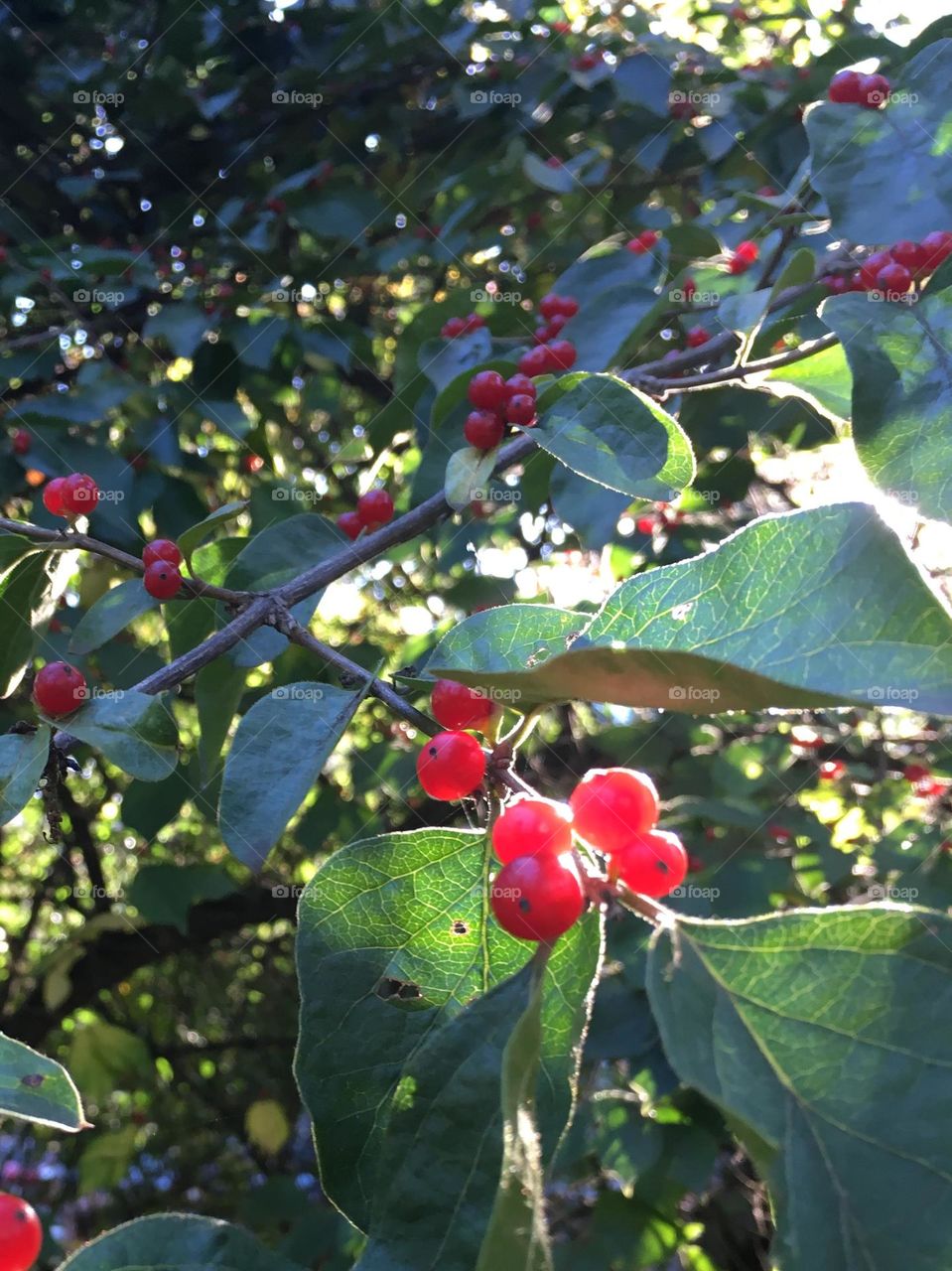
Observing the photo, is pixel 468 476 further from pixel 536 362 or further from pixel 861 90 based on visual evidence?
pixel 861 90

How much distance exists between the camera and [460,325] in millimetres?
1755

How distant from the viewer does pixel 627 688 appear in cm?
54

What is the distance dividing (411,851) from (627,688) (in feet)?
0.80

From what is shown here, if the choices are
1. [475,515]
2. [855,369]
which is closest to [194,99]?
[475,515]

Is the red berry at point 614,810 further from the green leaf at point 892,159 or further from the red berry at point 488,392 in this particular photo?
the green leaf at point 892,159

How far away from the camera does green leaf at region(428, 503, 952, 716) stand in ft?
1.62

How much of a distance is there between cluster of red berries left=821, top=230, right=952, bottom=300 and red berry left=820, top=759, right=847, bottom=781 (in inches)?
74.7

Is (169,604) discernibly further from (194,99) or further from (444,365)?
(194,99)

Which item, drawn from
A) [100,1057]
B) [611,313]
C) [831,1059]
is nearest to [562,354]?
[611,313]

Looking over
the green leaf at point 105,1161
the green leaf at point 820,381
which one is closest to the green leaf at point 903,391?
the green leaf at point 820,381

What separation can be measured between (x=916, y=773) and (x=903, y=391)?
2.30 metres

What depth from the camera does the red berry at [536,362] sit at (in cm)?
130

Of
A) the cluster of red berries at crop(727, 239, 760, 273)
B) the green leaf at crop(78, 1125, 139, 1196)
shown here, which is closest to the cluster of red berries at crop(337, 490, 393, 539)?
the cluster of red berries at crop(727, 239, 760, 273)

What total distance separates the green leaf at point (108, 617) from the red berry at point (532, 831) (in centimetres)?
47
